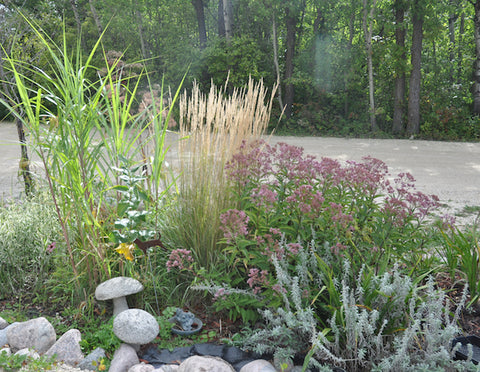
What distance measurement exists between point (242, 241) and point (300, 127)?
8732 millimetres

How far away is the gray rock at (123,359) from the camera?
2191 millimetres

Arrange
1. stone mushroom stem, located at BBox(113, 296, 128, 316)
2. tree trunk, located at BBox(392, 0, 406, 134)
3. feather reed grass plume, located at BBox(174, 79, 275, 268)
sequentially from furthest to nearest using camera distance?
tree trunk, located at BBox(392, 0, 406, 134)
feather reed grass plume, located at BBox(174, 79, 275, 268)
stone mushroom stem, located at BBox(113, 296, 128, 316)

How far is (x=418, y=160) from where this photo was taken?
741 cm

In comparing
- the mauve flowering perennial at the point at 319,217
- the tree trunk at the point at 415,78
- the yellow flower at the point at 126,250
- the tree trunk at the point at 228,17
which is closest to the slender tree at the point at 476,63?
the tree trunk at the point at 415,78

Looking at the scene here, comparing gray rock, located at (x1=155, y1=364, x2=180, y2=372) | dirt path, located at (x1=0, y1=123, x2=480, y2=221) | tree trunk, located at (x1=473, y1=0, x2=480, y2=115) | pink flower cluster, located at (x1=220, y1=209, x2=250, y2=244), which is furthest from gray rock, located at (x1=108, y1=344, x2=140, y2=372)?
tree trunk, located at (x1=473, y1=0, x2=480, y2=115)

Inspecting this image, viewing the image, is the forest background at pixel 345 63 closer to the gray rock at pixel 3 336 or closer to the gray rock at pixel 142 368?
the gray rock at pixel 3 336

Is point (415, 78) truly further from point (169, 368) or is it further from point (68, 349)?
point (68, 349)

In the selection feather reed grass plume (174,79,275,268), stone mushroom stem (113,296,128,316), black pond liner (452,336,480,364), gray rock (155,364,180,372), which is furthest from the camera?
feather reed grass plume (174,79,275,268)

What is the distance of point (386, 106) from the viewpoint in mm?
10688

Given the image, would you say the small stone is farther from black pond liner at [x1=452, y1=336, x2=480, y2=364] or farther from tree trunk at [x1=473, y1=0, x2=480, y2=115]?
tree trunk at [x1=473, y1=0, x2=480, y2=115]

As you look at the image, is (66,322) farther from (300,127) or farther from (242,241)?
(300,127)

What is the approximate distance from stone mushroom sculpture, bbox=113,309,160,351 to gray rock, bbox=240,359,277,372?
52 centimetres

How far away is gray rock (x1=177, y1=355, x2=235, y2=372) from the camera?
2.06 meters

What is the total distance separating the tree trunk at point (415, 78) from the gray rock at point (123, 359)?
902cm
